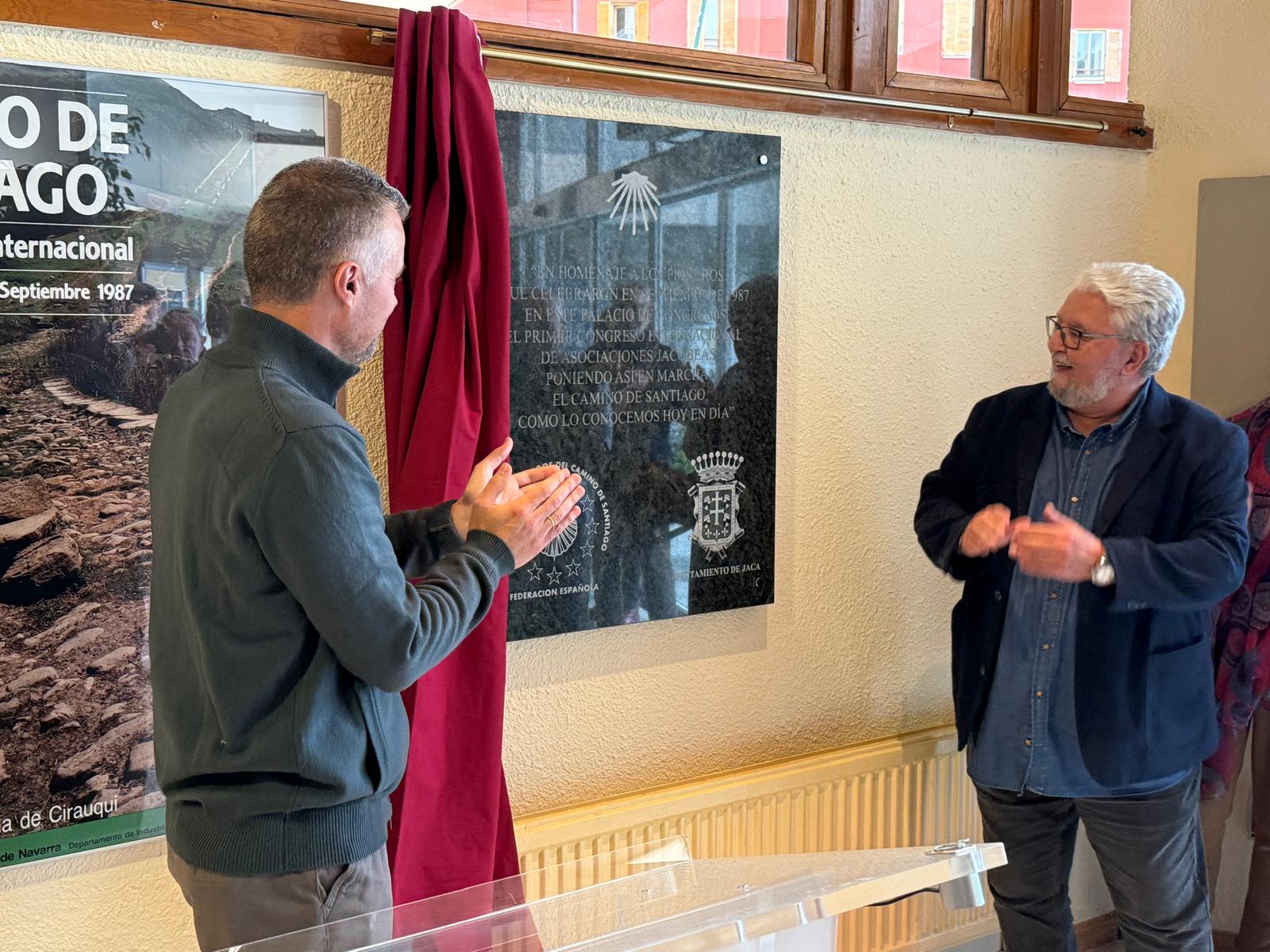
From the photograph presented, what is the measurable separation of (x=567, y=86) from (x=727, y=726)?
1355 mm

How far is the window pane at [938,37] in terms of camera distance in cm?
274

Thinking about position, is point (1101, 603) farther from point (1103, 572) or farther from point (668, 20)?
A: point (668, 20)

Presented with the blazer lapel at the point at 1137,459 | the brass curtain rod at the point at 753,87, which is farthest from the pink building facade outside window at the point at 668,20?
the blazer lapel at the point at 1137,459

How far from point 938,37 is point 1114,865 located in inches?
73.4

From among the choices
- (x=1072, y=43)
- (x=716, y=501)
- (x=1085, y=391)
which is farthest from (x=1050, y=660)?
(x=1072, y=43)

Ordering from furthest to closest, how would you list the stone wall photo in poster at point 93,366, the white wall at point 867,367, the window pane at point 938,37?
the window pane at point 938,37 < the white wall at point 867,367 < the stone wall photo in poster at point 93,366

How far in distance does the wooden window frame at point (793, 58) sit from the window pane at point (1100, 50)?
106mm

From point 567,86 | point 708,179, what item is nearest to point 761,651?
point 708,179

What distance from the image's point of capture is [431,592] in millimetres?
1341

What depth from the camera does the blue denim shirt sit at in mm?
2203

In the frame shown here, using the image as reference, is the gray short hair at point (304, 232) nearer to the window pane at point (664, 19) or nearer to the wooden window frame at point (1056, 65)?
the window pane at point (664, 19)

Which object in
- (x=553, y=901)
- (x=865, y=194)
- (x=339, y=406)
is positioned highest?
(x=865, y=194)

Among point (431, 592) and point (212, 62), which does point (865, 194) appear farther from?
point (431, 592)

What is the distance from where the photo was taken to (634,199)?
229 cm
